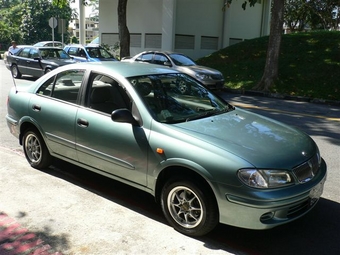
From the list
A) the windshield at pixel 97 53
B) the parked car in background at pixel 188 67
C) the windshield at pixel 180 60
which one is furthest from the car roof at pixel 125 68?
the windshield at pixel 97 53

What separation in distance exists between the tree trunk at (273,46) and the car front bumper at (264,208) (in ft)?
35.7

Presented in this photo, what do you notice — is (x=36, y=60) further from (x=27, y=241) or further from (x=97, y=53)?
(x=27, y=241)

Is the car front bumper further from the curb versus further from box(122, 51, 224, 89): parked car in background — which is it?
the curb

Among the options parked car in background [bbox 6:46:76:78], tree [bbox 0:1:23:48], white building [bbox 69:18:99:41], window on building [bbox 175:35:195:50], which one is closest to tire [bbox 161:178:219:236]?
parked car in background [bbox 6:46:76:78]

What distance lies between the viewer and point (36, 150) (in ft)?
16.5

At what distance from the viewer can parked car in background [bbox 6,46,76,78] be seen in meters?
15.0

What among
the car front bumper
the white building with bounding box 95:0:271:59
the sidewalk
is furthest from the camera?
the white building with bounding box 95:0:271:59

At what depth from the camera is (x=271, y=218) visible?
121 inches

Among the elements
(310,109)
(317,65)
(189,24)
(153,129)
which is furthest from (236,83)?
(153,129)

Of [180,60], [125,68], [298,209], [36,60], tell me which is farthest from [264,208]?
[36,60]

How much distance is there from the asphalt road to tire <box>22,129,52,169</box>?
0.38 feet

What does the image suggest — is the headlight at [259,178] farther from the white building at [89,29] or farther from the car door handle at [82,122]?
the white building at [89,29]

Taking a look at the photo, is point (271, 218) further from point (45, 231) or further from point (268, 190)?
point (45, 231)

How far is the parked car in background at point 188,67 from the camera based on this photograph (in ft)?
40.7
